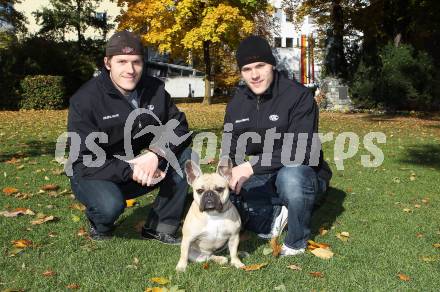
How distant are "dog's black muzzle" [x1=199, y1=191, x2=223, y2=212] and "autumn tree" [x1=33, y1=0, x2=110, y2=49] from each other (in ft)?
121

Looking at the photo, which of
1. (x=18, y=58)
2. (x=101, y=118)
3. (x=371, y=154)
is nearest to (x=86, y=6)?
(x=18, y=58)

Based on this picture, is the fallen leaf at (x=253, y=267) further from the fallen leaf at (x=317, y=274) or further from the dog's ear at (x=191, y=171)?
the dog's ear at (x=191, y=171)

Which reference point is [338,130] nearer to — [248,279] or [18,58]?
[248,279]

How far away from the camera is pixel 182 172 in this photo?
18.6ft

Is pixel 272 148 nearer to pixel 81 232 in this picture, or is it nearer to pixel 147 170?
pixel 147 170

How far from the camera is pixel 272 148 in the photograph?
5574 millimetres

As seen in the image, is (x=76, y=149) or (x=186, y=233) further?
(x=76, y=149)

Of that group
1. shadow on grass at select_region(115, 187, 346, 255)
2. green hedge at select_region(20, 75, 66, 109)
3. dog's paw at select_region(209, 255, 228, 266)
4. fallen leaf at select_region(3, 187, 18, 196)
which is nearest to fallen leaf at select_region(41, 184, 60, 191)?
fallen leaf at select_region(3, 187, 18, 196)

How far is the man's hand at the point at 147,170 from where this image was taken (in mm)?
5219

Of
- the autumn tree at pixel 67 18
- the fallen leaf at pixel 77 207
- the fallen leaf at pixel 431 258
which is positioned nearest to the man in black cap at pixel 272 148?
the fallen leaf at pixel 431 258

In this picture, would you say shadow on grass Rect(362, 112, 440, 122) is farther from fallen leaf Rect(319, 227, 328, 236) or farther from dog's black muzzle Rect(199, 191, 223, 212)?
dog's black muzzle Rect(199, 191, 223, 212)

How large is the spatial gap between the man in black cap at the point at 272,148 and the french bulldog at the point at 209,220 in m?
0.27

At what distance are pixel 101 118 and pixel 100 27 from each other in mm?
38592

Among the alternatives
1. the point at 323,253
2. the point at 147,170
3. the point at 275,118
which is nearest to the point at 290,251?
the point at 323,253
